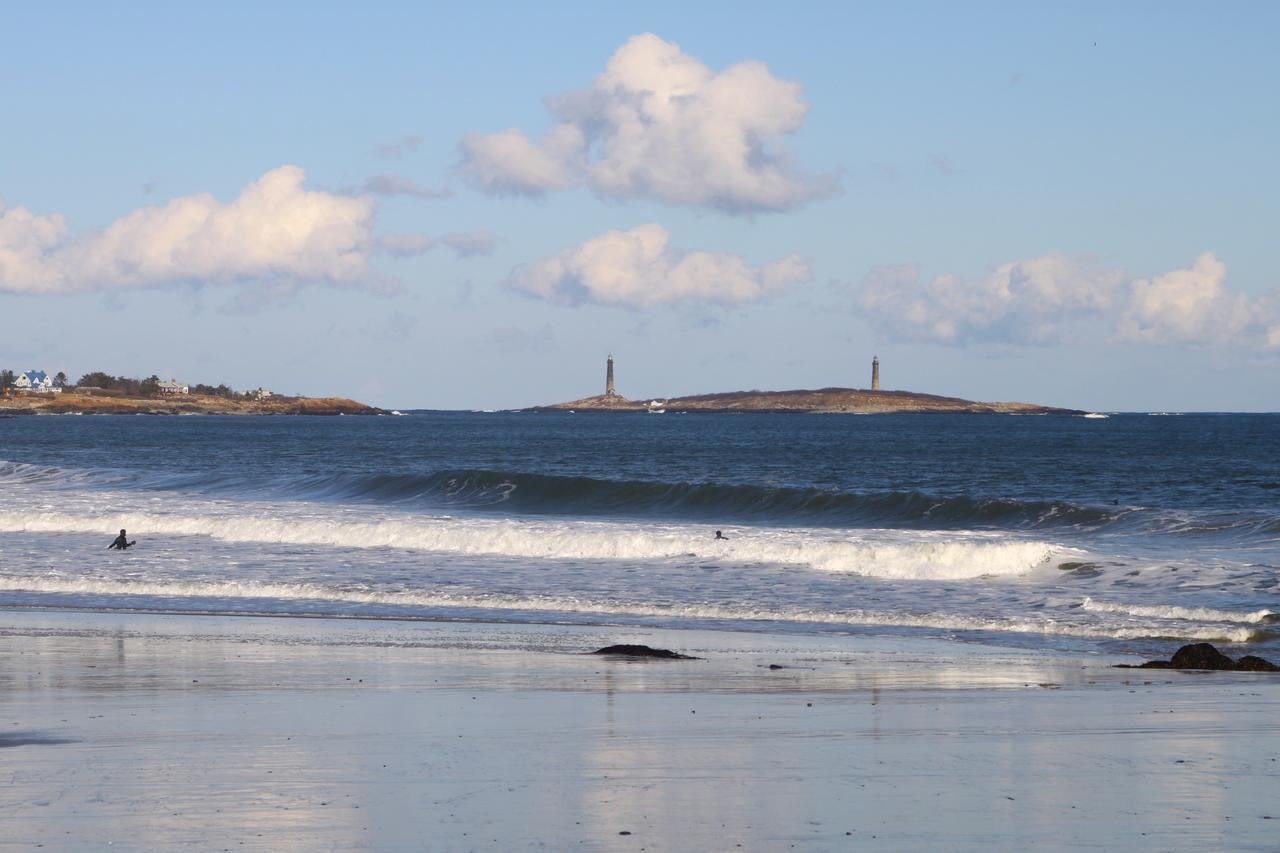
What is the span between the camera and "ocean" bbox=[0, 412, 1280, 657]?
818 inches

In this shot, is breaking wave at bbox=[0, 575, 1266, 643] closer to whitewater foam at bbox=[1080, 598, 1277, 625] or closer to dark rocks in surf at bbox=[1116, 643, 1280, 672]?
whitewater foam at bbox=[1080, 598, 1277, 625]

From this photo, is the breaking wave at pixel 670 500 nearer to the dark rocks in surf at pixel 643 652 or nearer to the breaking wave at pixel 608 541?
the breaking wave at pixel 608 541

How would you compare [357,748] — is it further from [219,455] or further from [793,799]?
[219,455]

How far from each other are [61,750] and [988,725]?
7.53 metres

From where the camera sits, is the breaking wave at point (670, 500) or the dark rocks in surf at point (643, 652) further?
the breaking wave at point (670, 500)

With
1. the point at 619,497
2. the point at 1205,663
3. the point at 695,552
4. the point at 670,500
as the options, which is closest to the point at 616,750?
the point at 1205,663

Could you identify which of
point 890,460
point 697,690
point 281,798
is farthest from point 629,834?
point 890,460

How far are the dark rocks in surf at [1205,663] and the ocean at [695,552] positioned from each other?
1856 mm

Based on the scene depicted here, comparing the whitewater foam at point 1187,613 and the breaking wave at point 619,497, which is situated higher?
the breaking wave at point 619,497

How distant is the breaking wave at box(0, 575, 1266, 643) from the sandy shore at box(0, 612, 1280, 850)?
10.4 ft

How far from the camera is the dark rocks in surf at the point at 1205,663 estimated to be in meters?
15.3

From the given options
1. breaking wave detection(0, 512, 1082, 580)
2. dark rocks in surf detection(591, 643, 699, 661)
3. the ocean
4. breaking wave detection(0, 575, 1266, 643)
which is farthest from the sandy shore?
breaking wave detection(0, 512, 1082, 580)

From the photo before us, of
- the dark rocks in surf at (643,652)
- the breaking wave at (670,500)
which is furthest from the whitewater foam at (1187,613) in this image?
the breaking wave at (670,500)

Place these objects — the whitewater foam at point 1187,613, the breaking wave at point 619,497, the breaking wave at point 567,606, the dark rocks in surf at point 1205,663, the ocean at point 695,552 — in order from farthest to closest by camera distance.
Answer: the breaking wave at point 619,497, the ocean at point 695,552, the whitewater foam at point 1187,613, the breaking wave at point 567,606, the dark rocks in surf at point 1205,663
